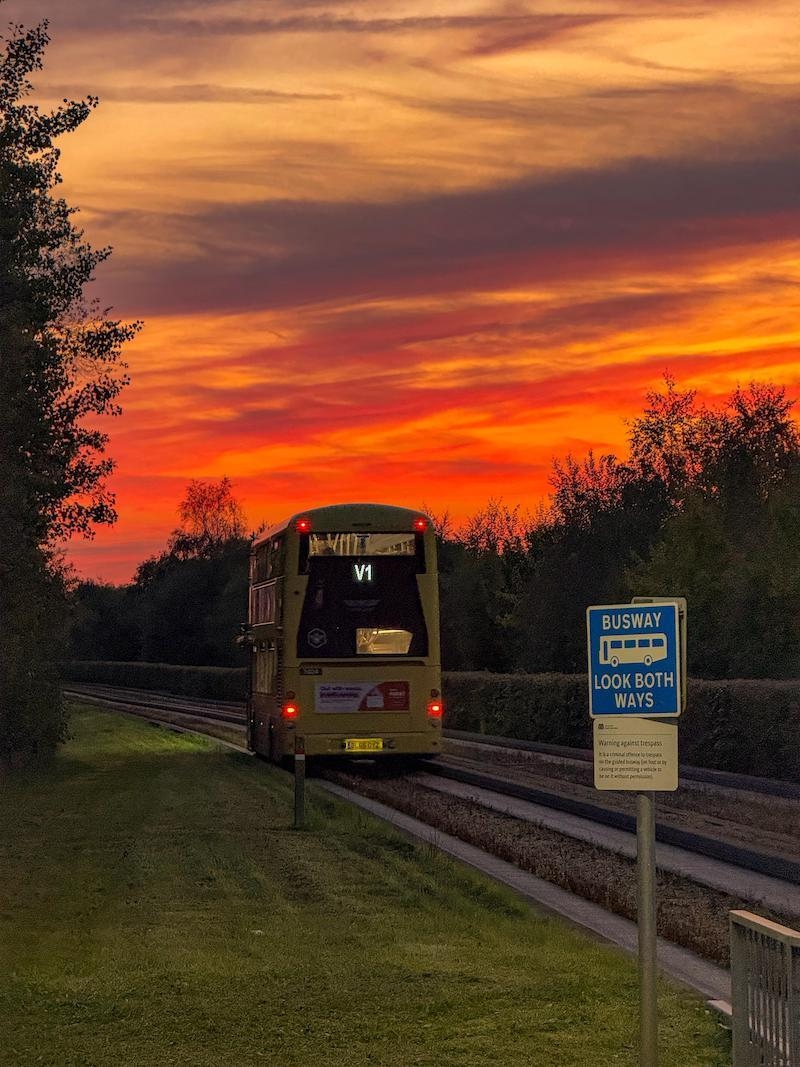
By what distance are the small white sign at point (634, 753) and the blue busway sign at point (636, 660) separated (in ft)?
0.26

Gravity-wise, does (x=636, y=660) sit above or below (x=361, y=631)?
below

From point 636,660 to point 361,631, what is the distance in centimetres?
2377

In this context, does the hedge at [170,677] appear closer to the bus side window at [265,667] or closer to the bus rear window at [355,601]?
the bus side window at [265,667]

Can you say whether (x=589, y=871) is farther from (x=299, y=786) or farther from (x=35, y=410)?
(x=35, y=410)

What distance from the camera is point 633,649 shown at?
7500 mm

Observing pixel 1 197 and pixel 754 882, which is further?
pixel 1 197

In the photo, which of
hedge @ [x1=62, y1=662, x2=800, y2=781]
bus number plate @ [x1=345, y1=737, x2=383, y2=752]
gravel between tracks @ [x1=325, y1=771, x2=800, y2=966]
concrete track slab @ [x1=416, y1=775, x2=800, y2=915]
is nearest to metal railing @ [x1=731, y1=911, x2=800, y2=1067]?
gravel between tracks @ [x1=325, y1=771, x2=800, y2=966]

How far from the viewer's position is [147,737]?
177ft

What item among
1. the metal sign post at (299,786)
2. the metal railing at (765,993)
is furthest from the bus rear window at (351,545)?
the metal railing at (765,993)

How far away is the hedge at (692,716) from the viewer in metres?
32.0

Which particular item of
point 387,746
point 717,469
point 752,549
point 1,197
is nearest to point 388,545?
point 387,746

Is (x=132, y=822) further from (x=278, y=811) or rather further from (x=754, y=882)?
(x=754, y=882)

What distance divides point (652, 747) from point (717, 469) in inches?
2476

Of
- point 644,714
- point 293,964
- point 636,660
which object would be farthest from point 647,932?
point 293,964
